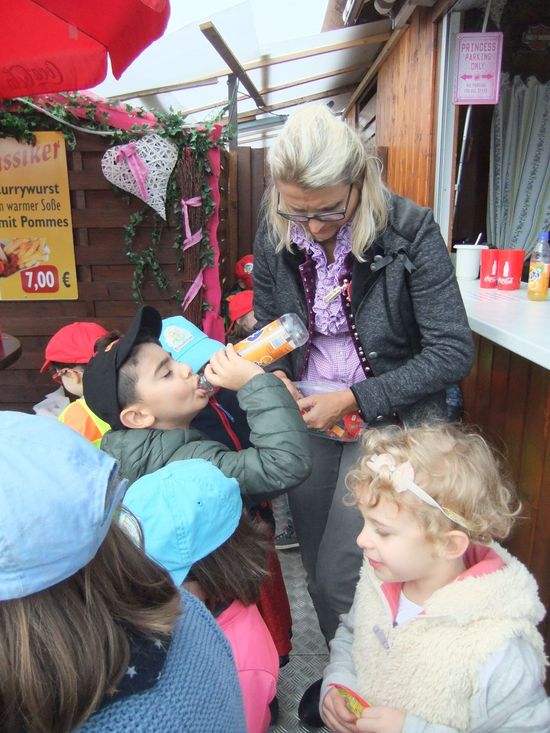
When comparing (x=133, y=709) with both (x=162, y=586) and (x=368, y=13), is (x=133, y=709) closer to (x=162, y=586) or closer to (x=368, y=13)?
(x=162, y=586)

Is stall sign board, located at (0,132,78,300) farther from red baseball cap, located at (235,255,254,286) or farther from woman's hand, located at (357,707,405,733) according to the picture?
woman's hand, located at (357,707,405,733)

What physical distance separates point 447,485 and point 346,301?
741 millimetres

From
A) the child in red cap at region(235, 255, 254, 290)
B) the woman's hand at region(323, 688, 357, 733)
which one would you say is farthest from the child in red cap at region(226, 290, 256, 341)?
the woman's hand at region(323, 688, 357, 733)

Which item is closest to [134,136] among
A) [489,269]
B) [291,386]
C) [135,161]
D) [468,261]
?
[135,161]

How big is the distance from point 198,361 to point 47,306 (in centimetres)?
247

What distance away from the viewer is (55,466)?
2.32 ft

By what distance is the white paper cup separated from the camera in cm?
339

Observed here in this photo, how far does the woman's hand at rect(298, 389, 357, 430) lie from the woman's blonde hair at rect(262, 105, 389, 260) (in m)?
0.45

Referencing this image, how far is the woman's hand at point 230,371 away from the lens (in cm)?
167

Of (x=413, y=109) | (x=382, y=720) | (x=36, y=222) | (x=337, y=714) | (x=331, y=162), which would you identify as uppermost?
(x=413, y=109)

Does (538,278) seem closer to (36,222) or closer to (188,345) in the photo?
(188,345)

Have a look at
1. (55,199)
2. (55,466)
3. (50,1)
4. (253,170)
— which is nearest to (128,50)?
(50,1)

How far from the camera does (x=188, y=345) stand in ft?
7.31

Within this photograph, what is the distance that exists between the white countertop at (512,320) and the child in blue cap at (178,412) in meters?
0.69
